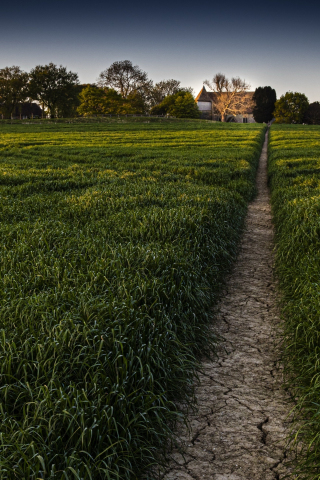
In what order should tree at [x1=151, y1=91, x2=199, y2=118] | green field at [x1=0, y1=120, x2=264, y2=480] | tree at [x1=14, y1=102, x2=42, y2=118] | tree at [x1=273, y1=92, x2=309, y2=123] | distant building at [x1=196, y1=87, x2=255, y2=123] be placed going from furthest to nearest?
distant building at [x1=196, y1=87, x2=255, y2=123] < tree at [x1=14, y1=102, x2=42, y2=118] < tree at [x1=273, y1=92, x2=309, y2=123] < tree at [x1=151, y1=91, x2=199, y2=118] < green field at [x1=0, y1=120, x2=264, y2=480]

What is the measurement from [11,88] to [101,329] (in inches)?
3268

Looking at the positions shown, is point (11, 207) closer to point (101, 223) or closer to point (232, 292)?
point (101, 223)

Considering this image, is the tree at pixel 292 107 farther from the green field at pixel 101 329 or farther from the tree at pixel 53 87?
the green field at pixel 101 329

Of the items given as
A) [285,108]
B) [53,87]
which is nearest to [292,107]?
[285,108]

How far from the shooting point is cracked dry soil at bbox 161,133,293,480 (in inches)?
94.8

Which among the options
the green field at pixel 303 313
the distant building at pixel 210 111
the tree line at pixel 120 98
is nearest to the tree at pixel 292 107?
the tree line at pixel 120 98

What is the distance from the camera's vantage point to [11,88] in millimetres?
74188

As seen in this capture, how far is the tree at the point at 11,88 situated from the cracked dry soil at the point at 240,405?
81.7m

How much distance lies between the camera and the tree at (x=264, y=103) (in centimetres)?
9062

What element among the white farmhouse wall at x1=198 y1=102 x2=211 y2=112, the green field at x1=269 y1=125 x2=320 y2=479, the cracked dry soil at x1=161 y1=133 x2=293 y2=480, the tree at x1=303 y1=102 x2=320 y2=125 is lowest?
the cracked dry soil at x1=161 y1=133 x2=293 y2=480

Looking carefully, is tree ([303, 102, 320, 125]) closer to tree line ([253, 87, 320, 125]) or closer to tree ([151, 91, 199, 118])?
tree line ([253, 87, 320, 125])

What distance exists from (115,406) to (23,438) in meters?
0.58

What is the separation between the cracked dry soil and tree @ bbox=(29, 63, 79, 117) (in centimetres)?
7845

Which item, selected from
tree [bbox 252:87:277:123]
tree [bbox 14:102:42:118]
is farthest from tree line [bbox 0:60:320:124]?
tree [bbox 14:102:42:118]
